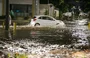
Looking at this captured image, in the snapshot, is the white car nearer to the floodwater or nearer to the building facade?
the floodwater

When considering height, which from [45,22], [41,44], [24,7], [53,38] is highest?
[41,44]

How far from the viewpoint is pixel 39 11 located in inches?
2077

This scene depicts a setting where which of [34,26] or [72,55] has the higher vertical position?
[72,55]

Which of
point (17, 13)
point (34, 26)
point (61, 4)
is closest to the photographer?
point (34, 26)

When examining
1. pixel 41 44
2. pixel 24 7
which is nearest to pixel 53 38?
pixel 41 44

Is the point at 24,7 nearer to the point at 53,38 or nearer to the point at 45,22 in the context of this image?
the point at 45,22

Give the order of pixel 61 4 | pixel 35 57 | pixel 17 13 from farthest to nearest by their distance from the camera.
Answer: pixel 61 4 → pixel 17 13 → pixel 35 57

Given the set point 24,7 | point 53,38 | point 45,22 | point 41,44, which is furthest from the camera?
point 24,7

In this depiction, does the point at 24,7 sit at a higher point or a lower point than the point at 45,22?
lower

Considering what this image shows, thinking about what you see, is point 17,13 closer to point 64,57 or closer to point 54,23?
point 54,23

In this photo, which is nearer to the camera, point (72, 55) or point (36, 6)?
point (72, 55)

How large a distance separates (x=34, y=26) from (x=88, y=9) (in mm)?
21103

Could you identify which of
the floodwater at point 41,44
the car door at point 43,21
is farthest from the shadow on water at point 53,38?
the car door at point 43,21

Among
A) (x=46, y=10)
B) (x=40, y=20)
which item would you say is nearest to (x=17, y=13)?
(x=46, y=10)
